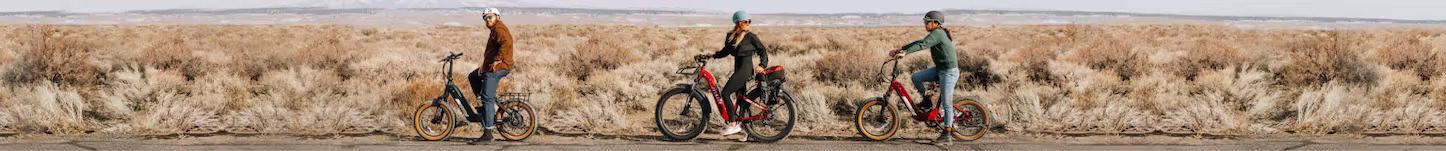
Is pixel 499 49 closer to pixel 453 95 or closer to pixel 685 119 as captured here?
pixel 453 95

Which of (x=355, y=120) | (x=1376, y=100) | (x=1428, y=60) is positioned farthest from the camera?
(x=1428, y=60)

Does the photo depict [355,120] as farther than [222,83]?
Result: No

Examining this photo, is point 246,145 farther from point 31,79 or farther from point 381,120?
point 31,79

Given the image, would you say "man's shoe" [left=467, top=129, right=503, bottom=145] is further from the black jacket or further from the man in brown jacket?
the black jacket

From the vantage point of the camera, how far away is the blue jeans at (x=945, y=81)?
679cm

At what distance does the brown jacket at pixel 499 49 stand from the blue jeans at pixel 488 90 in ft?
0.19

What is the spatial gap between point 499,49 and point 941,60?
2.59 metres

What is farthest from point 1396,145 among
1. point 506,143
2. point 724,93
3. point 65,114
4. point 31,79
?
point 31,79

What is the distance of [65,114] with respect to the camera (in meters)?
8.33

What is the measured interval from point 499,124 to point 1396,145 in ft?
18.2

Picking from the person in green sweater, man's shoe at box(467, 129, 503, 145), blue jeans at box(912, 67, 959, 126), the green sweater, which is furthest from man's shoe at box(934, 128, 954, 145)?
man's shoe at box(467, 129, 503, 145)

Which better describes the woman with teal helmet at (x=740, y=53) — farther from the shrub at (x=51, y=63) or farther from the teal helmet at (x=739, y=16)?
the shrub at (x=51, y=63)

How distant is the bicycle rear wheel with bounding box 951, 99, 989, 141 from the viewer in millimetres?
7090

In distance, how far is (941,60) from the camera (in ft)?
22.0
